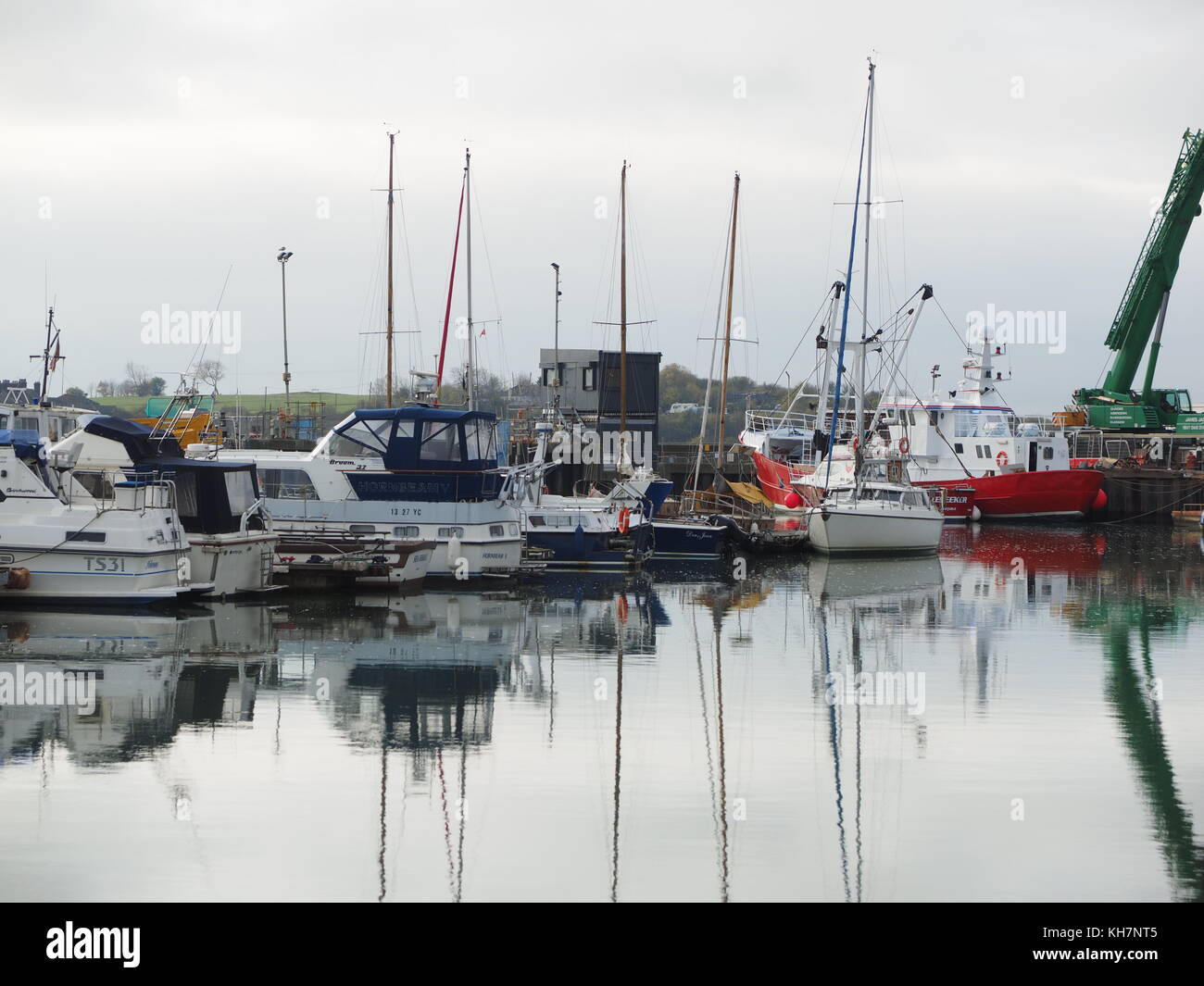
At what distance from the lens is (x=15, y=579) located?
2384 centimetres

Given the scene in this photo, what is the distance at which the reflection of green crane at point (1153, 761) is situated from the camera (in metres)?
11.8

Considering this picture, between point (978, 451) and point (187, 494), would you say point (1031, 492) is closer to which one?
point (978, 451)

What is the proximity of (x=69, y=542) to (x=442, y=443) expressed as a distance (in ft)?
31.1

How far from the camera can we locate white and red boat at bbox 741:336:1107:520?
194ft

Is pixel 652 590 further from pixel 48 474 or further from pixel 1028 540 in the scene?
pixel 1028 540

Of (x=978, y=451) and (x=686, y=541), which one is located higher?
(x=978, y=451)

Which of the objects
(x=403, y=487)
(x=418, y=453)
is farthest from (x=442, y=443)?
(x=403, y=487)

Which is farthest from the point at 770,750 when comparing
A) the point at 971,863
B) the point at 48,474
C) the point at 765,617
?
the point at 48,474

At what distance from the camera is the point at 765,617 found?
27.5 m

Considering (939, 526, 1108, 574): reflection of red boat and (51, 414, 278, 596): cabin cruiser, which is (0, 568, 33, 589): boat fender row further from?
(939, 526, 1108, 574): reflection of red boat

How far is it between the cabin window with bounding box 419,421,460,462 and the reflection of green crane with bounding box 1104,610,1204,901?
1437 centimetres

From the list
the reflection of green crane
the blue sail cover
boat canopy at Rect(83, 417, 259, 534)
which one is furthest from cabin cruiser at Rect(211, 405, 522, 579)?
the reflection of green crane

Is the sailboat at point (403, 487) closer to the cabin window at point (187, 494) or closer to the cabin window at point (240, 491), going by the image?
the cabin window at point (240, 491)

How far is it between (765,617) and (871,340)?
21976mm
